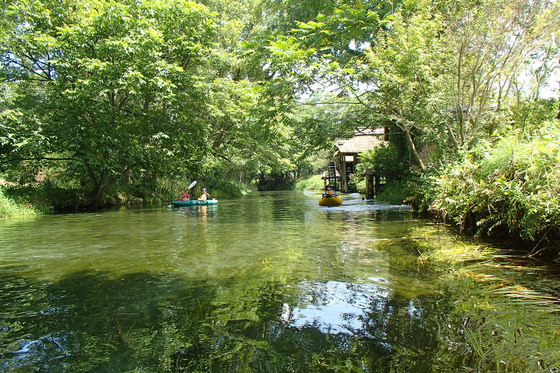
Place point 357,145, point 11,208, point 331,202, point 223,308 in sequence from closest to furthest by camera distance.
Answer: point 223,308 < point 11,208 < point 331,202 < point 357,145

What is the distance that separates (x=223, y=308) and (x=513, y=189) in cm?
530

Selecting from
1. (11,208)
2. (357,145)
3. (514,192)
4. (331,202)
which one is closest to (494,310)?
(514,192)

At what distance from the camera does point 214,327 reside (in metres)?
3.49

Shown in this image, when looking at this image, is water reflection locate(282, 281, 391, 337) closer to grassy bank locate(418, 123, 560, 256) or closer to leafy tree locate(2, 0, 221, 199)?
grassy bank locate(418, 123, 560, 256)

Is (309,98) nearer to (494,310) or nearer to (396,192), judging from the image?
(396,192)

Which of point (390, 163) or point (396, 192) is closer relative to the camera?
point (396, 192)

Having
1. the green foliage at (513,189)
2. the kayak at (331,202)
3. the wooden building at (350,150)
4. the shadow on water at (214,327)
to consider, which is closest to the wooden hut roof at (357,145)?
the wooden building at (350,150)

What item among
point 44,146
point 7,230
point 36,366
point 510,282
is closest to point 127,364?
point 36,366

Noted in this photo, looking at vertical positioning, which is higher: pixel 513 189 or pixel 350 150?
pixel 350 150

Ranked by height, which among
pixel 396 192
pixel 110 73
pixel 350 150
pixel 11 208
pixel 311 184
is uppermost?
pixel 110 73

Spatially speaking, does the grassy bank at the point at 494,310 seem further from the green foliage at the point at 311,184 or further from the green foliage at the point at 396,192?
the green foliage at the point at 311,184

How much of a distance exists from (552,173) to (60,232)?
1186cm

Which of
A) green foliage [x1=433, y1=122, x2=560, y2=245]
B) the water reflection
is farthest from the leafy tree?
the water reflection

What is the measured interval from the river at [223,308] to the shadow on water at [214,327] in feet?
0.04
